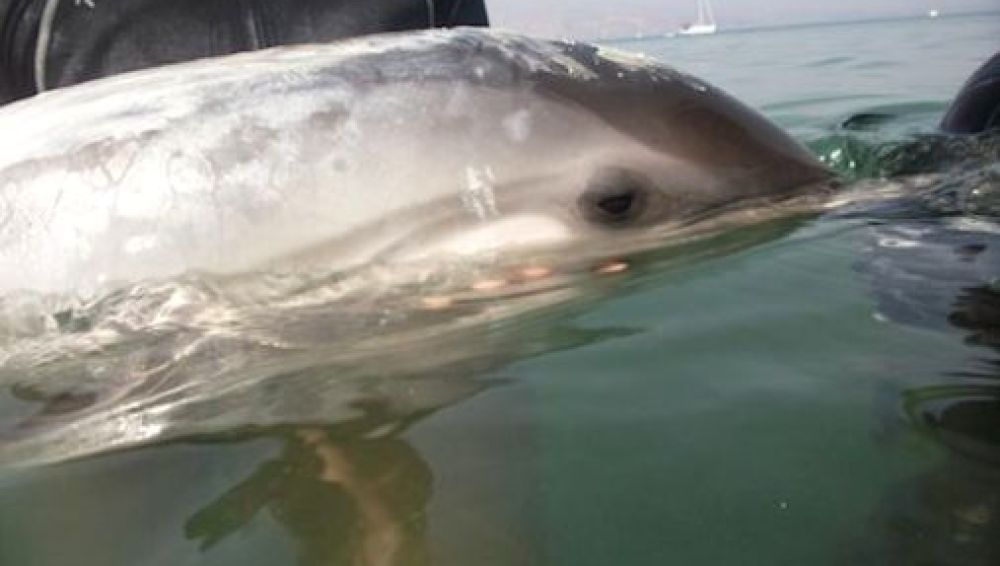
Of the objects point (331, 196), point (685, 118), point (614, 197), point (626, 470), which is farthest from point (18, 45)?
point (626, 470)

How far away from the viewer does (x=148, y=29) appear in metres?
3.52

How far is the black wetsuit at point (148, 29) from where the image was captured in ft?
11.0

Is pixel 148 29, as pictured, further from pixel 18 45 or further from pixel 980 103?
pixel 980 103

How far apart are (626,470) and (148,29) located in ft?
8.71

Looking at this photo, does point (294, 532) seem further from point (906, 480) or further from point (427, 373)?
point (906, 480)

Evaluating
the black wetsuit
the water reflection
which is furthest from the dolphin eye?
the black wetsuit

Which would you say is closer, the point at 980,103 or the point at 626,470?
Answer: the point at 626,470

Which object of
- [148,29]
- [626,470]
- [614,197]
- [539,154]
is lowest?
[626,470]

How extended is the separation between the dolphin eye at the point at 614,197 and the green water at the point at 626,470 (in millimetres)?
559

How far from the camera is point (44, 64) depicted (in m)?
3.39

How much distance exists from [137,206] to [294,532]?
1.32 meters

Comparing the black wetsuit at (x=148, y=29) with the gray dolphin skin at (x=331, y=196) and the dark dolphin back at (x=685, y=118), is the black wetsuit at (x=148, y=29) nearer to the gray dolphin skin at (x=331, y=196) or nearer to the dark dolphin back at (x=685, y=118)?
the gray dolphin skin at (x=331, y=196)

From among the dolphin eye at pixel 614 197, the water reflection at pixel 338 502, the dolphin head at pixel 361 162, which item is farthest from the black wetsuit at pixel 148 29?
the water reflection at pixel 338 502

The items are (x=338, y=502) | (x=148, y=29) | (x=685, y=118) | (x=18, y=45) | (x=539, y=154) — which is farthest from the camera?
(x=148, y=29)
